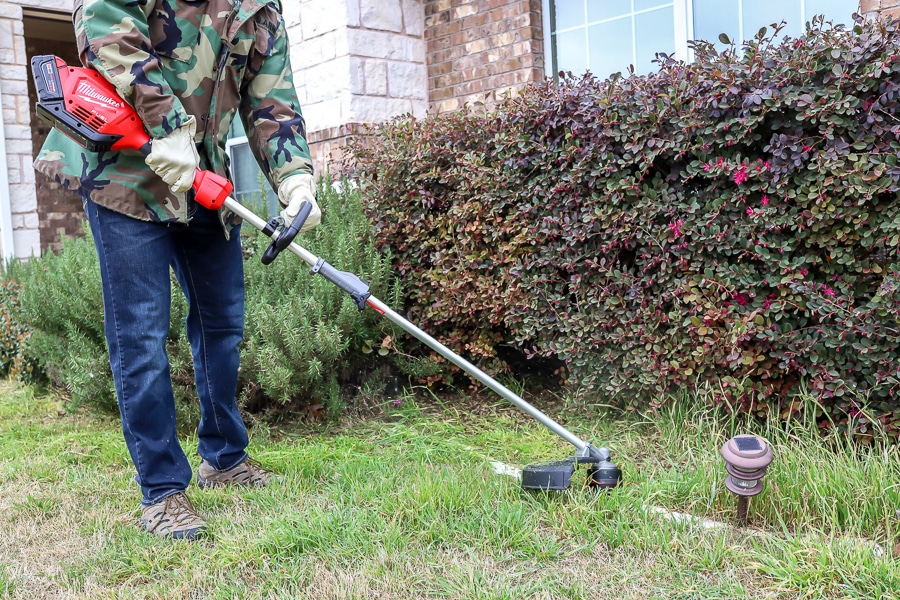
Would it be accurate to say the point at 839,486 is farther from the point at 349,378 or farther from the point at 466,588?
the point at 349,378

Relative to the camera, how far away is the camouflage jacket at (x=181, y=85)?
2379mm

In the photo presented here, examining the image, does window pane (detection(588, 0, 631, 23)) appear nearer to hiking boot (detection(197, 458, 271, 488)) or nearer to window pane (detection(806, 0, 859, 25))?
window pane (detection(806, 0, 859, 25))

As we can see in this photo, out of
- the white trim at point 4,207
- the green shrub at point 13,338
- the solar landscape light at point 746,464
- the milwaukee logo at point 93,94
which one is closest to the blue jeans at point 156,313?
the milwaukee logo at point 93,94

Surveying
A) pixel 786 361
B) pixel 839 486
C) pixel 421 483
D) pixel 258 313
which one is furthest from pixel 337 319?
pixel 839 486

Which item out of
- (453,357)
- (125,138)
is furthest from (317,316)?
(125,138)

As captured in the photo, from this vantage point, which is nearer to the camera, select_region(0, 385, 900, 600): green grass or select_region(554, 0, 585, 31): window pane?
select_region(0, 385, 900, 600): green grass

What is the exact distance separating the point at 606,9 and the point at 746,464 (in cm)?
373

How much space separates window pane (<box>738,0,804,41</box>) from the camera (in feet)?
14.0

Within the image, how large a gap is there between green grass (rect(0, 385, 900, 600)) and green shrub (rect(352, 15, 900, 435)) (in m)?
0.29

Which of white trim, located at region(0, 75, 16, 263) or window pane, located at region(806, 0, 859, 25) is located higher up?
window pane, located at region(806, 0, 859, 25)

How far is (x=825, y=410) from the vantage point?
2.85 metres

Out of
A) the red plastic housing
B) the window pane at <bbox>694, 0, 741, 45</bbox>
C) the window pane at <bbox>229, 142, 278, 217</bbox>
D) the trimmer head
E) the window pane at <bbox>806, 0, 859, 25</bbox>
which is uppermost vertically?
the window pane at <bbox>694, 0, 741, 45</bbox>

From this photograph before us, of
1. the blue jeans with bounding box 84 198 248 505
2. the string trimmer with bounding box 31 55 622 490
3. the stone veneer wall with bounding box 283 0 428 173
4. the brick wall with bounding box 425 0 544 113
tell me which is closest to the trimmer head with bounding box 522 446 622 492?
the string trimmer with bounding box 31 55 622 490

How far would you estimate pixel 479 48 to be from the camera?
222 inches
